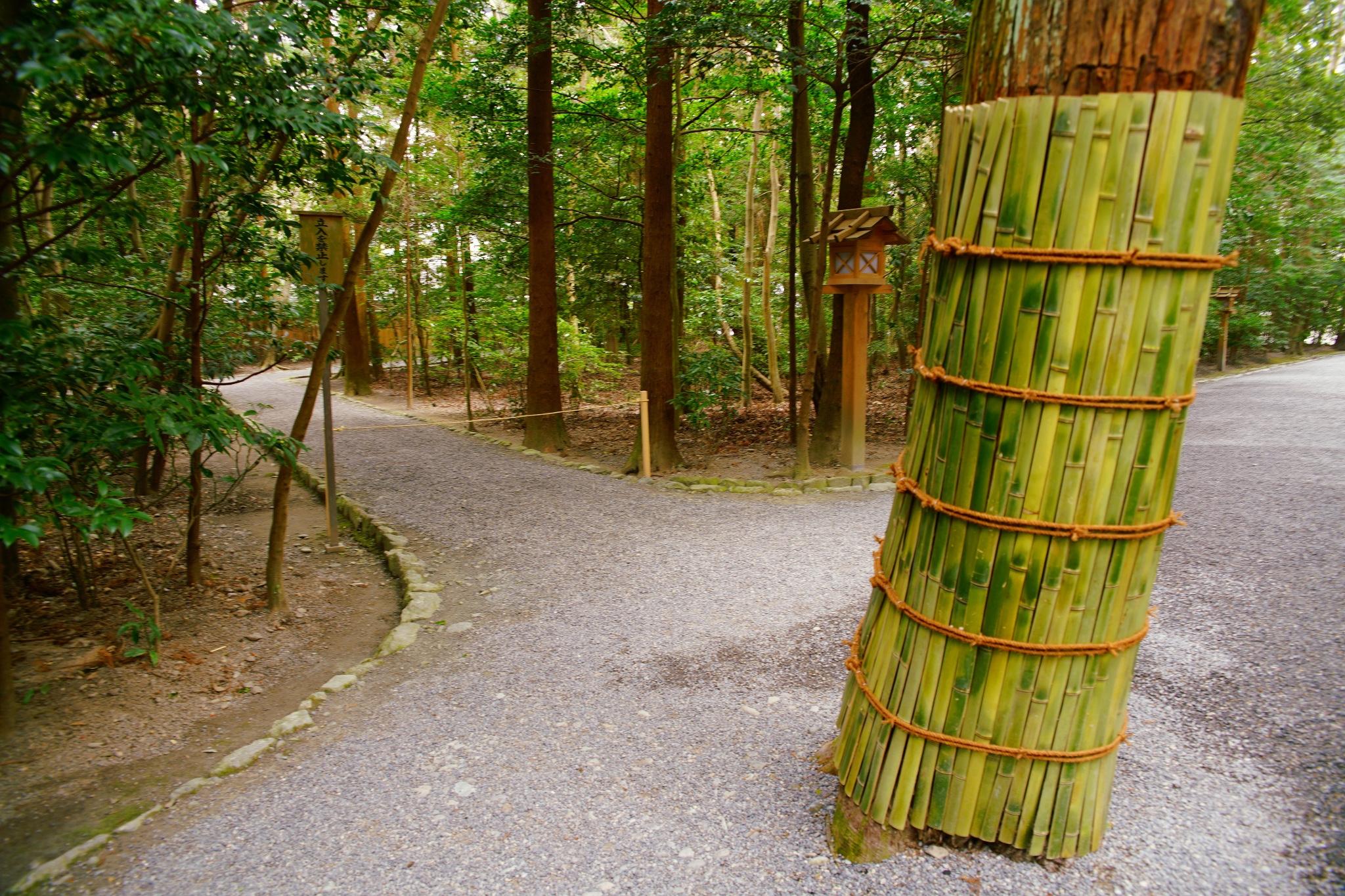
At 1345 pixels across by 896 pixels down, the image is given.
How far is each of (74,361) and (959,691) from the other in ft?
11.9

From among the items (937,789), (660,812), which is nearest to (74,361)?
(660,812)

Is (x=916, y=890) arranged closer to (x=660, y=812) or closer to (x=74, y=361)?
(x=660, y=812)

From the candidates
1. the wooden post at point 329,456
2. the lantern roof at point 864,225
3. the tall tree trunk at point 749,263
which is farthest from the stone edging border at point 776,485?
the tall tree trunk at point 749,263

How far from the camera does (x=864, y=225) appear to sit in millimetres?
6781

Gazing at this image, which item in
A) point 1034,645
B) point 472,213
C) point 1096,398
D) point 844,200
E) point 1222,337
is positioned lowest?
point 1034,645

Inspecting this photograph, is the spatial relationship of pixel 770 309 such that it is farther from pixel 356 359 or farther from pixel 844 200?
pixel 356 359

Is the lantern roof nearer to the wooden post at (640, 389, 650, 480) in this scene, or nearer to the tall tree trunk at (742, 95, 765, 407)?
the wooden post at (640, 389, 650, 480)

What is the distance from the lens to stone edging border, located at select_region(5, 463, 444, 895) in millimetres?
2352

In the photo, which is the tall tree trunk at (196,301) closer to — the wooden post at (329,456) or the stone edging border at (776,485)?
the wooden post at (329,456)

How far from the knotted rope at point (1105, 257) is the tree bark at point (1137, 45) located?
0.33m

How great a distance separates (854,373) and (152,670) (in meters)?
5.98

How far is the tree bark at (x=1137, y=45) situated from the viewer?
149cm

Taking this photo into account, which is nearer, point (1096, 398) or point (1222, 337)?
point (1096, 398)

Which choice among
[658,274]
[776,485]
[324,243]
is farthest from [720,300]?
[324,243]
